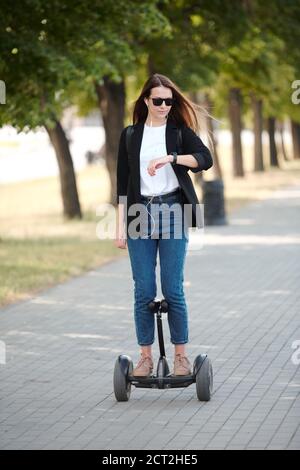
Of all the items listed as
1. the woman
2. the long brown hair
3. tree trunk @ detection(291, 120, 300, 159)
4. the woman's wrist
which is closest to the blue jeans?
the woman

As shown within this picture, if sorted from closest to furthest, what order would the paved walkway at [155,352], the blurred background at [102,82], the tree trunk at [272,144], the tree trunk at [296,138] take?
the paved walkway at [155,352] → the blurred background at [102,82] → the tree trunk at [272,144] → the tree trunk at [296,138]

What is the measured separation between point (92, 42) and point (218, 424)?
9.91 m

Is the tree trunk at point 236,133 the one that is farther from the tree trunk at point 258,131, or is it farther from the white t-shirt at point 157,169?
the white t-shirt at point 157,169

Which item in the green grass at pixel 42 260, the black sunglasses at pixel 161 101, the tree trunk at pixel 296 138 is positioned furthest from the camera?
the tree trunk at pixel 296 138

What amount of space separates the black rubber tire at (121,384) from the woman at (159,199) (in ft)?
0.32

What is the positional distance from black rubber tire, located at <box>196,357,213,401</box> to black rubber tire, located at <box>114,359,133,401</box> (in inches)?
17.3

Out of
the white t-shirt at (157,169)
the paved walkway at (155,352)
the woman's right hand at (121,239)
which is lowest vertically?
the paved walkway at (155,352)

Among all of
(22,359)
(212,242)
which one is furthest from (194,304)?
(212,242)

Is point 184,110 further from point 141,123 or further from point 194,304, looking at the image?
point 194,304

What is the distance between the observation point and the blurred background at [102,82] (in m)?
15.5

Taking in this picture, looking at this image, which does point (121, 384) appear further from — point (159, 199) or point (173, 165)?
point (173, 165)

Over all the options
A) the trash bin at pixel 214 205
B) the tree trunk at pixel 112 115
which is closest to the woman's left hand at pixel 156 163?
the trash bin at pixel 214 205

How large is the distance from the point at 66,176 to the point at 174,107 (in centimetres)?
1751

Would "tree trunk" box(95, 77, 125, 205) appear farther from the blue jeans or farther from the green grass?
the blue jeans
